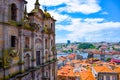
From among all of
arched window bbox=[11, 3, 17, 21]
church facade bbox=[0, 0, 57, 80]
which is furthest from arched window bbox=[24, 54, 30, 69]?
arched window bbox=[11, 3, 17, 21]

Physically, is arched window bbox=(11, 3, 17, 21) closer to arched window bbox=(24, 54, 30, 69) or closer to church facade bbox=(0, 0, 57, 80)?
church facade bbox=(0, 0, 57, 80)

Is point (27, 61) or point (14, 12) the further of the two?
point (27, 61)

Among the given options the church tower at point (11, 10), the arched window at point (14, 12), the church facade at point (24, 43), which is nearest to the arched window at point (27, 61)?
the church facade at point (24, 43)

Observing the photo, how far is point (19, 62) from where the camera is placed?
21.7m

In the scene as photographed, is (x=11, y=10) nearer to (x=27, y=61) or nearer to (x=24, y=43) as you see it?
(x=24, y=43)

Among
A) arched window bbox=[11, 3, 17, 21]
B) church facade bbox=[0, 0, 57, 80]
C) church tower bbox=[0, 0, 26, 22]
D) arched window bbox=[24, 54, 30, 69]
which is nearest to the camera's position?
church tower bbox=[0, 0, 26, 22]

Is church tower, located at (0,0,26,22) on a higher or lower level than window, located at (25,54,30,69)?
A: higher

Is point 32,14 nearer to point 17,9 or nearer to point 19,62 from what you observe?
point 17,9

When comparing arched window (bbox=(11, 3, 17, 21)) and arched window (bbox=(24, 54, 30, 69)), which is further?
arched window (bbox=(24, 54, 30, 69))

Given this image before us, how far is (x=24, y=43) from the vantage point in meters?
23.3

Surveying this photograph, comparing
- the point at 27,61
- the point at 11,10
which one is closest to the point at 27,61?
the point at 27,61

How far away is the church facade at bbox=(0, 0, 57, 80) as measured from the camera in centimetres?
1873

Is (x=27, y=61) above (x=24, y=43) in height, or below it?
below

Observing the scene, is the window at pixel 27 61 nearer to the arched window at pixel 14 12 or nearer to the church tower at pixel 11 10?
the church tower at pixel 11 10
